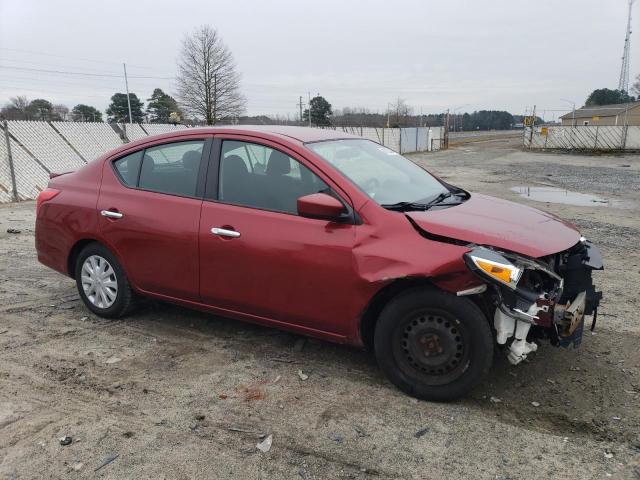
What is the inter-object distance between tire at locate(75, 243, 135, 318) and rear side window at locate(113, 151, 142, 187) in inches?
24.5

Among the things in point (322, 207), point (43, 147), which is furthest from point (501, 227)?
point (43, 147)

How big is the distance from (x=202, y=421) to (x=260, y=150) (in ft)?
6.26

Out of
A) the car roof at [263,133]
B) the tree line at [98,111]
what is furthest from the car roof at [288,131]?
the tree line at [98,111]

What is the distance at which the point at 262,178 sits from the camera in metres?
3.78

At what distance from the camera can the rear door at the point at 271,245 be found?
11.1 feet

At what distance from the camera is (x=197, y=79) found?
45438mm

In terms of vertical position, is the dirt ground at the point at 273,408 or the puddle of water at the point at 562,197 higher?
the puddle of water at the point at 562,197

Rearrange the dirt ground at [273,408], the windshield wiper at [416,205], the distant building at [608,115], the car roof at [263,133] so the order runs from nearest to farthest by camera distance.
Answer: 1. the dirt ground at [273,408]
2. the windshield wiper at [416,205]
3. the car roof at [263,133]
4. the distant building at [608,115]

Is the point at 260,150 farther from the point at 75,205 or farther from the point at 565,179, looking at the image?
the point at 565,179

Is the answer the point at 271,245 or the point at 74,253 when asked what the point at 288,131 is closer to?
the point at 271,245

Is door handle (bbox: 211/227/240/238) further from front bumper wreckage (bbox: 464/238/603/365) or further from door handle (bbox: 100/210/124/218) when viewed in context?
front bumper wreckage (bbox: 464/238/603/365)

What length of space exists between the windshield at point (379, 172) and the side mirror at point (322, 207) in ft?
0.93

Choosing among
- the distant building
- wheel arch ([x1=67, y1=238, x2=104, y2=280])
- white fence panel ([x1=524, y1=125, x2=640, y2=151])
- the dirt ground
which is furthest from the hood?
the distant building

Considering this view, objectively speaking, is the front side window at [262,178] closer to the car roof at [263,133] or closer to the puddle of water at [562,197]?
the car roof at [263,133]
